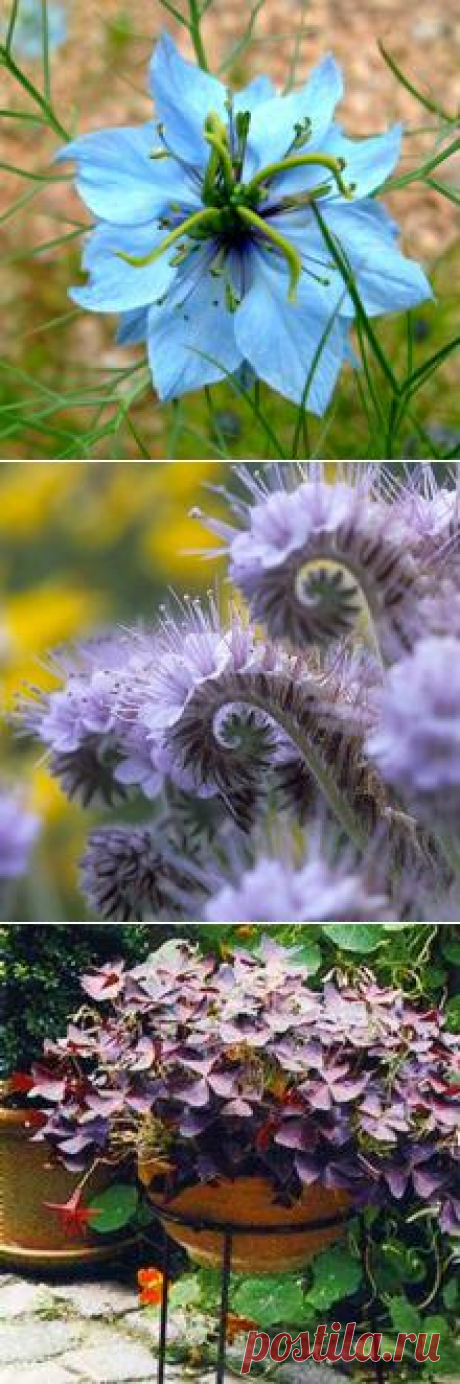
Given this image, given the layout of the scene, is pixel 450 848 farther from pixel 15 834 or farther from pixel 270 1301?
pixel 270 1301

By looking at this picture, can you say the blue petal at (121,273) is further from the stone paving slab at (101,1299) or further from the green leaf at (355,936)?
the stone paving slab at (101,1299)

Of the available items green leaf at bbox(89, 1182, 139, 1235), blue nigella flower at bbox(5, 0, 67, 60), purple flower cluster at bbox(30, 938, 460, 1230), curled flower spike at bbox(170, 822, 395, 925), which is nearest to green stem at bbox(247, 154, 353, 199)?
curled flower spike at bbox(170, 822, 395, 925)

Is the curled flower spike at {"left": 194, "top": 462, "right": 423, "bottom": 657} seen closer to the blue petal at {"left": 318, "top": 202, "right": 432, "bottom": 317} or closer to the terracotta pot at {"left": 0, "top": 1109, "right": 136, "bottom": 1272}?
the blue petal at {"left": 318, "top": 202, "right": 432, "bottom": 317}

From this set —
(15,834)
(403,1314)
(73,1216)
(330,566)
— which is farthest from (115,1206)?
(330,566)

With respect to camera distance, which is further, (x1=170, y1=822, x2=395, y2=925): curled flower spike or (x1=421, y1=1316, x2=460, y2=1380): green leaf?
(x1=421, y1=1316, x2=460, y2=1380): green leaf

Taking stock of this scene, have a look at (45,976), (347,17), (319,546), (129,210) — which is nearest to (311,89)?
(129,210)

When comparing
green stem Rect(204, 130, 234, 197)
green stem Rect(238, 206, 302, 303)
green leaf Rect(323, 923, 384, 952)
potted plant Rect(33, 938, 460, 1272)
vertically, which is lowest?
potted plant Rect(33, 938, 460, 1272)

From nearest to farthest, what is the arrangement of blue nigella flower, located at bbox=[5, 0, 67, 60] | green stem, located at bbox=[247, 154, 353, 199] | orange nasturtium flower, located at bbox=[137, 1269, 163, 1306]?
green stem, located at bbox=[247, 154, 353, 199] < orange nasturtium flower, located at bbox=[137, 1269, 163, 1306] < blue nigella flower, located at bbox=[5, 0, 67, 60]

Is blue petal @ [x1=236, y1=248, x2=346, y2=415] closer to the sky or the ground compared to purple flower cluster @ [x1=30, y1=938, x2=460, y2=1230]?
closer to the sky

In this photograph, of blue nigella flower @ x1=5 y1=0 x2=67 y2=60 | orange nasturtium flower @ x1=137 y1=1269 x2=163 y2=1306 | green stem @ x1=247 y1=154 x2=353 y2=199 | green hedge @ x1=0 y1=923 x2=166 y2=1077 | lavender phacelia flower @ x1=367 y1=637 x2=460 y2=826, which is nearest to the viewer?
lavender phacelia flower @ x1=367 y1=637 x2=460 y2=826
